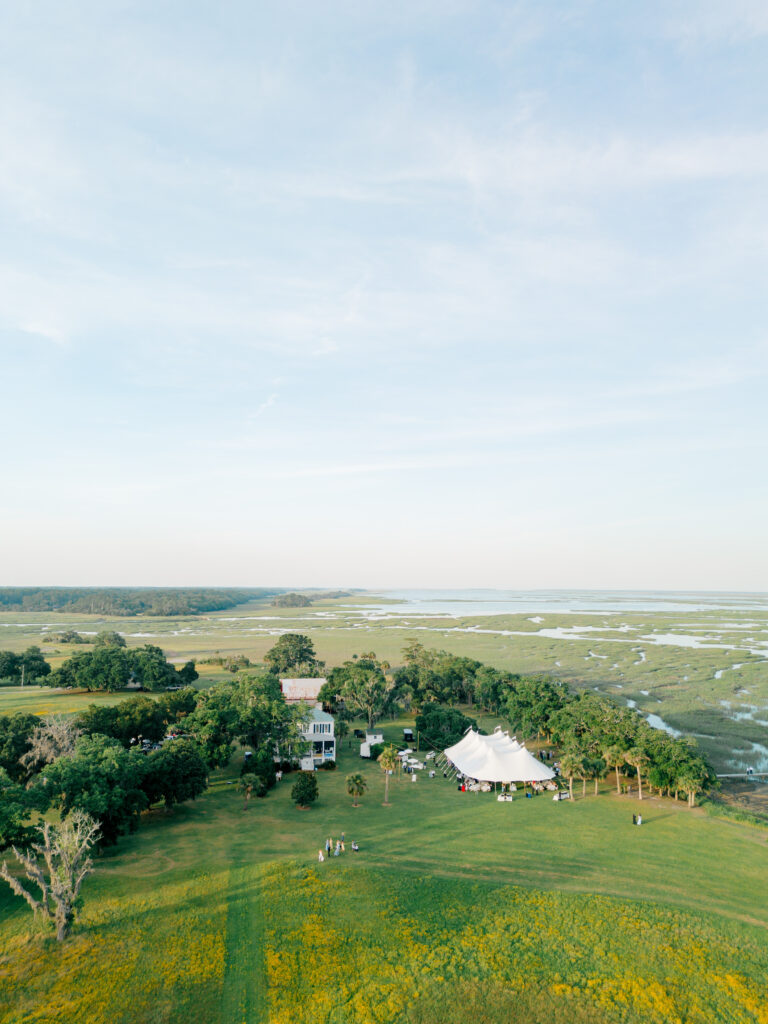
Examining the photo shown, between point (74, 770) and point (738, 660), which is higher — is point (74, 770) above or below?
above

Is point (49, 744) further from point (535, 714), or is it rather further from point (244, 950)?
point (535, 714)

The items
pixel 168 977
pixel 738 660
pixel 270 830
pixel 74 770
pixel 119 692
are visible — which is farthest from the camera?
pixel 738 660

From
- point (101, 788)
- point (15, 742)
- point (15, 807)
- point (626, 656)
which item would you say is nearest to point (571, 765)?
point (101, 788)

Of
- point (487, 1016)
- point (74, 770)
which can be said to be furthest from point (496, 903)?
point (74, 770)

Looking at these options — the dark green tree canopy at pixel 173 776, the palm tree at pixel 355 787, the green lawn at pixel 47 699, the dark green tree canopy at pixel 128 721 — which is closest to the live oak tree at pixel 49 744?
the dark green tree canopy at pixel 128 721

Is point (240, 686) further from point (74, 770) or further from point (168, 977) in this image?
point (168, 977)

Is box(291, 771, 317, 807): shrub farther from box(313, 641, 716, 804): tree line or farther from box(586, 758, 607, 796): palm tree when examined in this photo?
box(586, 758, 607, 796): palm tree
